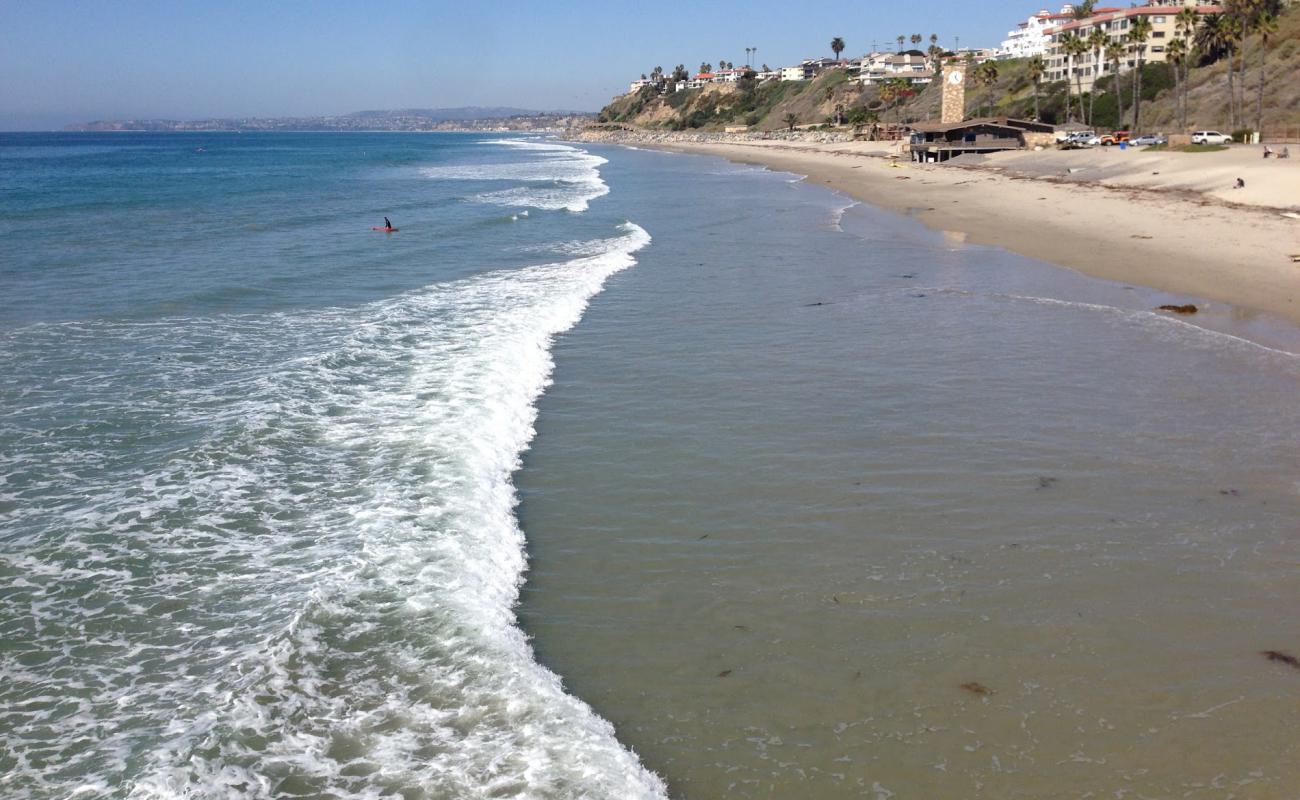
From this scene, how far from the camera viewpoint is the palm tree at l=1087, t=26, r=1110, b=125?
78062 mm

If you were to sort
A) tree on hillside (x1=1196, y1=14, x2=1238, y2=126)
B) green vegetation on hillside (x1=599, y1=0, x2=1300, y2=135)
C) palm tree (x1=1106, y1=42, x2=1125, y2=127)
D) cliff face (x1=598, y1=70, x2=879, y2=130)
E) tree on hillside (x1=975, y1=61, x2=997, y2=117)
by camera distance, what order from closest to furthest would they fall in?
1. tree on hillside (x1=1196, y1=14, x2=1238, y2=126)
2. green vegetation on hillside (x1=599, y1=0, x2=1300, y2=135)
3. palm tree (x1=1106, y1=42, x2=1125, y2=127)
4. tree on hillside (x1=975, y1=61, x2=997, y2=117)
5. cliff face (x1=598, y1=70, x2=879, y2=130)

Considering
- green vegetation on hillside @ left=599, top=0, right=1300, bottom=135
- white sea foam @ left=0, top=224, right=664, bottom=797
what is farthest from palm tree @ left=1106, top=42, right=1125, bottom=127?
white sea foam @ left=0, top=224, right=664, bottom=797

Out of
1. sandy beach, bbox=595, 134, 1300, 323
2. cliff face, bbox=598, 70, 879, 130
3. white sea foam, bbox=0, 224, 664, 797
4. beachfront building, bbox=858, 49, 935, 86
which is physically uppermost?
beachfront building, bbox=858, 49, 935, 86

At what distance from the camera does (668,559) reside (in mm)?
7449

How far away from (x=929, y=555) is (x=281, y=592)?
5026 millimetres

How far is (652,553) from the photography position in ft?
24.8

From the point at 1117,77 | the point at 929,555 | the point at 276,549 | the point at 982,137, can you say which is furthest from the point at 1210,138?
the point at 276,549

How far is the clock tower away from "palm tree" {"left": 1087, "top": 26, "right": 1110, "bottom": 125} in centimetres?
1129

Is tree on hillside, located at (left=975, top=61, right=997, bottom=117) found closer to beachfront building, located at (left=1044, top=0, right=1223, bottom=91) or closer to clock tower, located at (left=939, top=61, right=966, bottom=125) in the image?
beachfront building, located at (left=1044, top=0, right=1223, bottom=91)

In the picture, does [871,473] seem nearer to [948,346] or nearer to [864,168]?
[948,346]

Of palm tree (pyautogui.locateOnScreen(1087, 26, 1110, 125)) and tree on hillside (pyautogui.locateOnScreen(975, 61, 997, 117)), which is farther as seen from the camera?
tree on hillside (pyautogui.locateOnScreen(975, 61, 997, 117))

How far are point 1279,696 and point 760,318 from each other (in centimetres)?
1131

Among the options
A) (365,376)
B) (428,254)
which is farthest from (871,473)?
(428,254)

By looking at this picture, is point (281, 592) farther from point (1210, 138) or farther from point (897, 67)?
point (897, 67)
